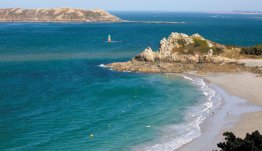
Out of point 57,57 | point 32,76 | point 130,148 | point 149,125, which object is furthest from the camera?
point 57,57

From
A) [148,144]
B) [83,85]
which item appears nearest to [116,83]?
[83,85]

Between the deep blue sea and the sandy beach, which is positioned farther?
the sandy beach

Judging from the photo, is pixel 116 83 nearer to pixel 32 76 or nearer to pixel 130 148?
pixel 32 76

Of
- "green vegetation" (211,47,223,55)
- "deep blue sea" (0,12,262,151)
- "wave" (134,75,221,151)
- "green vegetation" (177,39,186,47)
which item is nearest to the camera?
"wave" (134,75,221,151)

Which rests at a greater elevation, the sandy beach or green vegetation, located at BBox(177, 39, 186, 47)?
green vegetation, located at BBox(177, 39, 186, 47)

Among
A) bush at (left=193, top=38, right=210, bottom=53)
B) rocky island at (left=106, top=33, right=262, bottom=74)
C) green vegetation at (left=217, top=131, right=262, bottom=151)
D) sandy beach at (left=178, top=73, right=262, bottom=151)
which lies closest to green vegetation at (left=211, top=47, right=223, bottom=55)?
rocky island at (left=106, top=33, right=262, bottom=74)

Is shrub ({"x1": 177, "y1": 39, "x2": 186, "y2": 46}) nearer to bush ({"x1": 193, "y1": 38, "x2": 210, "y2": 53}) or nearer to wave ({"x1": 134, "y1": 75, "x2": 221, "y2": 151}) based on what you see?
bush ({"x1": 193, "y1": 38, "x2": 210, "y2": 53})
